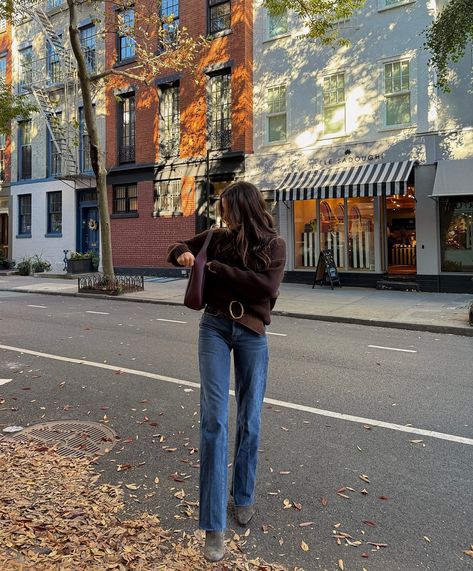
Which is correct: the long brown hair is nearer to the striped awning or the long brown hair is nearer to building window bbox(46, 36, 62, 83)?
the striped awning

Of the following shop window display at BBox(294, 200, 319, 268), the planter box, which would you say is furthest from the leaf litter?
the planter box

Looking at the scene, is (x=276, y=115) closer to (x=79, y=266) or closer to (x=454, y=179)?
(x=454, y=179)

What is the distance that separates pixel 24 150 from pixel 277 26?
15.4 meters

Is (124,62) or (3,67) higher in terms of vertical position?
(3,67)

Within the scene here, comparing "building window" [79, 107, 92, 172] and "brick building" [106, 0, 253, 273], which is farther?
"building window" [79, 107, 92, 172]

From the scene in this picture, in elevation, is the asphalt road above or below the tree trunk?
below

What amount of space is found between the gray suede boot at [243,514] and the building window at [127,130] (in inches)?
809

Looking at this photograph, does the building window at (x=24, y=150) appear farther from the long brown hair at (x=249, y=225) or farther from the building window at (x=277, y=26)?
the long brown hair at (x=249, y=225)

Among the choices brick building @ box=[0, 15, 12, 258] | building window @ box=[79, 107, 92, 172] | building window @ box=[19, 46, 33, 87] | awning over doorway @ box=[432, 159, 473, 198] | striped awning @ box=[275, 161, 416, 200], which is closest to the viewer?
awning over doorway @ box=[432, 159, 473, 198]

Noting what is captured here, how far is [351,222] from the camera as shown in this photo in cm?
1689

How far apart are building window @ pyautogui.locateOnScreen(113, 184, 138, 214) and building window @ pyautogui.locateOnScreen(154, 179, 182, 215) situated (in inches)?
52.8

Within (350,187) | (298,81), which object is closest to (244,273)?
(350,187)

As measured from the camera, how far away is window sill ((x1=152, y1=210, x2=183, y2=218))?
67.2 ft

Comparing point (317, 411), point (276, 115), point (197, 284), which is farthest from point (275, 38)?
point (197, 284)
